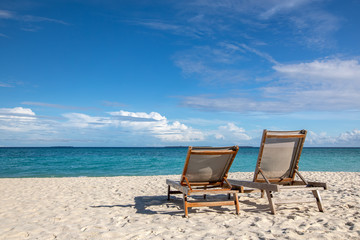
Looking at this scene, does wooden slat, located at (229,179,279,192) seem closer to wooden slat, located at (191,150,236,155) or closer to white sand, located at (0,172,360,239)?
white sand, located at (0,172,360,239)

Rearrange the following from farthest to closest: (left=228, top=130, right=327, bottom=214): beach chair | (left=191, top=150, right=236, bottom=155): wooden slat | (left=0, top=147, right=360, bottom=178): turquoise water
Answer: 1. (left=0, top=147, right=360, bottom=178): turquoise water
2. (left=228, top=130, right=327, bottom=214): beach chair
3. (left=191, top=150, right=236, bottom=155): wooden slat

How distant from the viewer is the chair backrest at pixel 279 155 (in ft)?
16.0

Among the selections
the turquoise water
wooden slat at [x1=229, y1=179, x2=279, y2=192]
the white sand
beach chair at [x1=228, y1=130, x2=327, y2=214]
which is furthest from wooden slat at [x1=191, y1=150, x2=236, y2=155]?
the turquoise water

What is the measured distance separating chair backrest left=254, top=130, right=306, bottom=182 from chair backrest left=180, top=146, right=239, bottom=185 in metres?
0.52

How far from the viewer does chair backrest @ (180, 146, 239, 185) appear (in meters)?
4.71

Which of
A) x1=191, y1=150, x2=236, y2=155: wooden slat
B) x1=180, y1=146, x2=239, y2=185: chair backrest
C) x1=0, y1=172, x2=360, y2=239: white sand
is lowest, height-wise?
x1=0, y1=172, x2=360, y2=239: white sand

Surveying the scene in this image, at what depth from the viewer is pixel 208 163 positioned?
4879 mm

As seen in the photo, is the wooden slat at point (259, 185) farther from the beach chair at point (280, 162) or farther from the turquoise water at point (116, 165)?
the turquoise water at point (116, 165)

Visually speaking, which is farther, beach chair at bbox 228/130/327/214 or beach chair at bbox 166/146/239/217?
beach chair at bbox 228/130/327/214

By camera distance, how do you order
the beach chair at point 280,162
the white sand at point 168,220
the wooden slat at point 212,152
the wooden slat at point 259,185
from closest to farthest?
the white sand at point 168,220
the wooden slat at point 259,185
the wooden slat at point 212,152
the beach chair at point 280,162

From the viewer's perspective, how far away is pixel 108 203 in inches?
236

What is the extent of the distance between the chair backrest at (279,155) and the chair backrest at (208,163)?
517 millimetres

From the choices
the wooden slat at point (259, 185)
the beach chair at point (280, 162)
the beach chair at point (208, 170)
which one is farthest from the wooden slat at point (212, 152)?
the wooden slat at point (259, 185)

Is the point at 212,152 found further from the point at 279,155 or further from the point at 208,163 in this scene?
the point at 279,155
